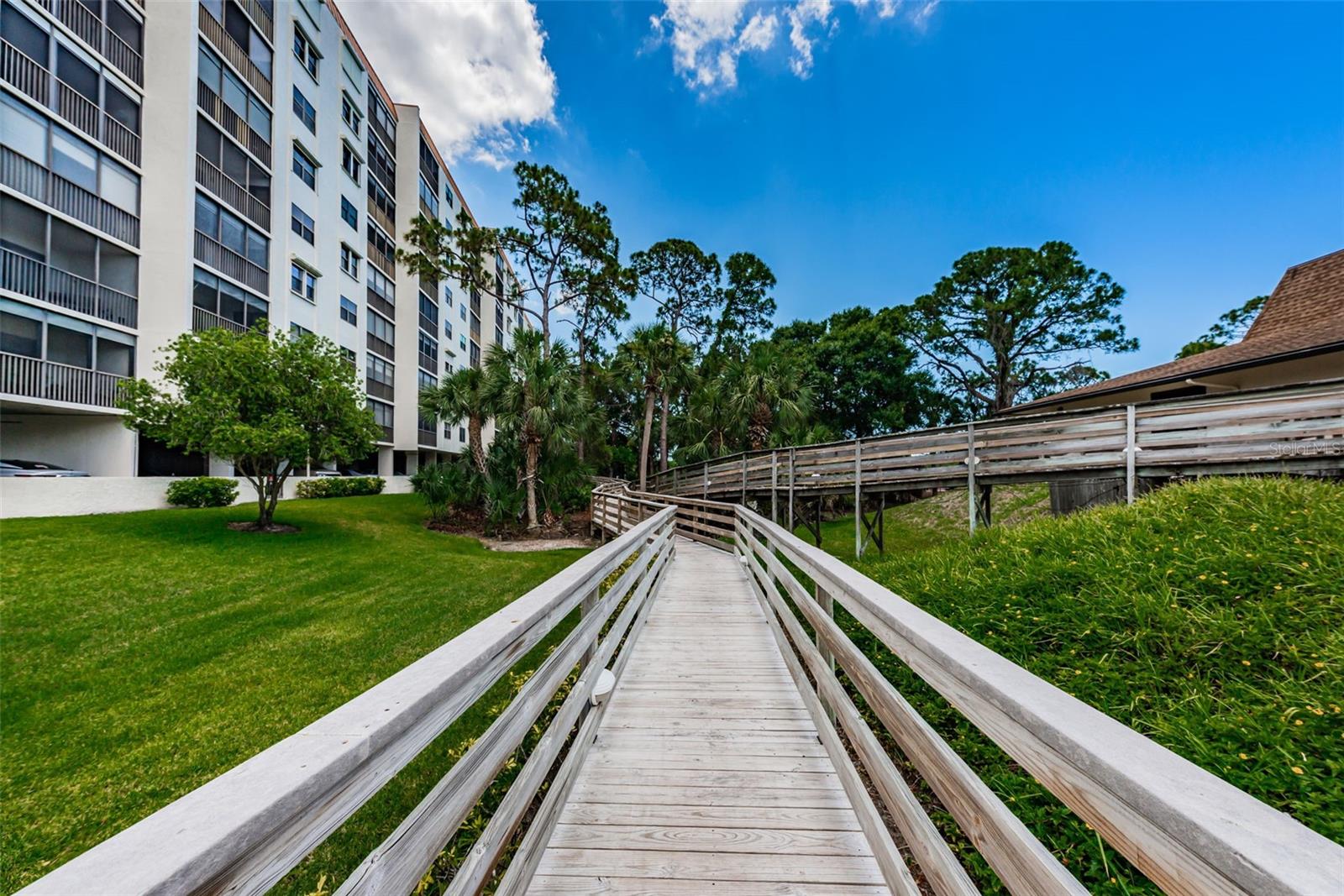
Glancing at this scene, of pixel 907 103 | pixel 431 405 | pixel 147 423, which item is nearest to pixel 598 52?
pixel 907 103

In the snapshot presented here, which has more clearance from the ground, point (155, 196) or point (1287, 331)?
point (155, 196)

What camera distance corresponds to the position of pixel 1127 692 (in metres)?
2.84

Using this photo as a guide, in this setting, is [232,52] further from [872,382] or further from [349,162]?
[872,382]

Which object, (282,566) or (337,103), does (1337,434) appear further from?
(337,103)

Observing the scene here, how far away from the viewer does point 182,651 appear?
5.89 metres

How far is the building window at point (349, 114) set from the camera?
21.1 meters

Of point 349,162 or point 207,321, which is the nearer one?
point 207,321

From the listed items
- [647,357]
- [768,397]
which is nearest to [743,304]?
[647,357]

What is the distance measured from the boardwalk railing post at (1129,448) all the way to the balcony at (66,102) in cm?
2277

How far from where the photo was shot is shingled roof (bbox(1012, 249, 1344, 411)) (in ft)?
30.6

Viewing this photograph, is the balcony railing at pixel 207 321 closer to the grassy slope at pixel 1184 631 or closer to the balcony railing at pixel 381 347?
the balcony railing at pixel 381 347

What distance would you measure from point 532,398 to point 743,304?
976 inches

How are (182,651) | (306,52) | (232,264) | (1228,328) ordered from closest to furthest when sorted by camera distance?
(182,651) < (232,264) < (306,52) < (1228,328)

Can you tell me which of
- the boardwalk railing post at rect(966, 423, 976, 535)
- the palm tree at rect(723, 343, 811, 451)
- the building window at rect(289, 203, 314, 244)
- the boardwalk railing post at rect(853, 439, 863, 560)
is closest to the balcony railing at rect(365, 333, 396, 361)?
the building window at rect(289, 203, 314, 244)
